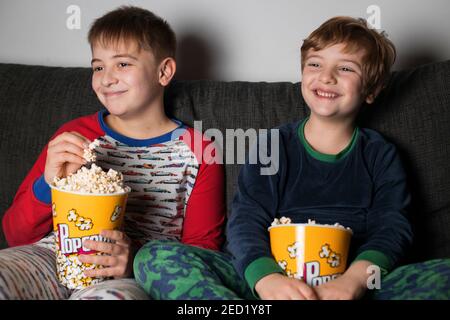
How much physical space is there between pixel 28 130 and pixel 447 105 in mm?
1158

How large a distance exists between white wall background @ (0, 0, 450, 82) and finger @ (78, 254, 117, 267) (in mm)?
911

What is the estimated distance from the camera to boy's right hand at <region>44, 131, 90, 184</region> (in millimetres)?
1327

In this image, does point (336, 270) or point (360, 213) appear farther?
point (360, 213)

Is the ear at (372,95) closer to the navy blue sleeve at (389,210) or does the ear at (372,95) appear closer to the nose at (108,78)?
the navy blue sleeve at (389,210)

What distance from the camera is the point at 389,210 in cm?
144

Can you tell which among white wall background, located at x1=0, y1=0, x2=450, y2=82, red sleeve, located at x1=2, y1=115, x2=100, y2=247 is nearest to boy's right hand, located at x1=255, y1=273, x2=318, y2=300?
red sleeve, located at x1=2, y1=115, x2=100, y2=247

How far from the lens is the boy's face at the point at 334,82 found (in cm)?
149

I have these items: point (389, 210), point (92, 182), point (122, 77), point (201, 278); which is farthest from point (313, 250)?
→ point (122, 77)

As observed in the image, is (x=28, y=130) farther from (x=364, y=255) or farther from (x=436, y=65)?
(x=436, y=65)

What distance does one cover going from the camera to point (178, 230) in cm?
162

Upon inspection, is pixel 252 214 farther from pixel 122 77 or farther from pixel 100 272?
pixel 122 77

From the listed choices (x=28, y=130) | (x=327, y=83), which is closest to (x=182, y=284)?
(x=327, y=83)

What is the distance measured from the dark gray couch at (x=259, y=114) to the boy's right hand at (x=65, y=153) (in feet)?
1.21

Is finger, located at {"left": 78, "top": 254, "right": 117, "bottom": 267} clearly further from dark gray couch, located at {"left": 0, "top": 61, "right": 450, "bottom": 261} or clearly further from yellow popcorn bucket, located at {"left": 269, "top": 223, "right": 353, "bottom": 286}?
dark gray couch, located at {"left": 0, "top": 61, "right": 450, "bottom": 261}
